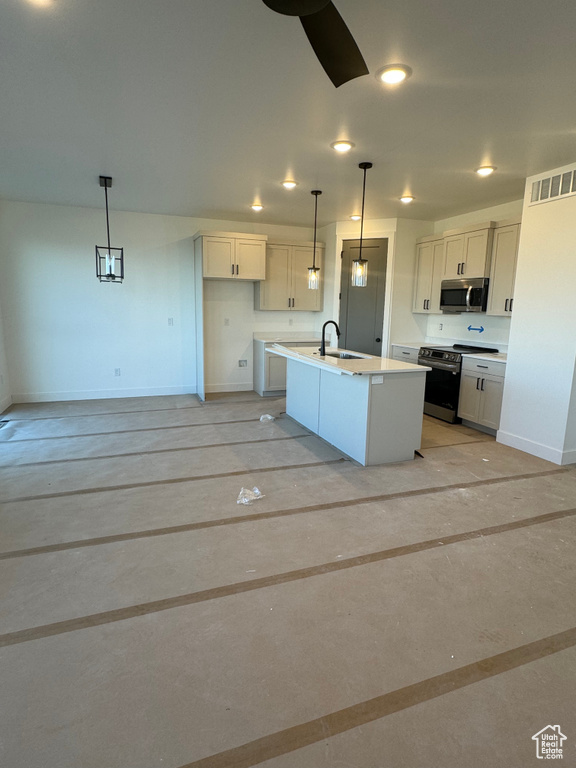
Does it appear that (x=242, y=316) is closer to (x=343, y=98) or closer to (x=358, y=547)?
(x=343, y=98)

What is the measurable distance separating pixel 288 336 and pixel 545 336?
3650mm

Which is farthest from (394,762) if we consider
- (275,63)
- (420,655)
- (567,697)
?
(275,63)

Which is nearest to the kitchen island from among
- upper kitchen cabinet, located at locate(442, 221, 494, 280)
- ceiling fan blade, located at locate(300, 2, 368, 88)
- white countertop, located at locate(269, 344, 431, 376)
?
white countertop, located at locate(269, 344, 431, 376)

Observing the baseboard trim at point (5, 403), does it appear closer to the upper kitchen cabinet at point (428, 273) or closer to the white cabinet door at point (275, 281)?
the white cabinet door at point (275, 281)

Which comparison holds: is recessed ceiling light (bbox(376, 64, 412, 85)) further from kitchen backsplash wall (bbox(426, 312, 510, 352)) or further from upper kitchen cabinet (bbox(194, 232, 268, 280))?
upper kitchen cabinet (bbox(194, 232, 268, 280))

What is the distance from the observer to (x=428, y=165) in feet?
12.3

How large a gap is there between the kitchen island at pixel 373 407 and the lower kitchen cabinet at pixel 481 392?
1248 millimetres

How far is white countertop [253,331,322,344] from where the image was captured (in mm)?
6508

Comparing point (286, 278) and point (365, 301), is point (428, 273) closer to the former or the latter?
point (365, 301)

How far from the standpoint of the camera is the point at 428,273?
5859mm

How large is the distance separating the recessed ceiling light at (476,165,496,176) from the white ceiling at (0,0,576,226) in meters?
0.09

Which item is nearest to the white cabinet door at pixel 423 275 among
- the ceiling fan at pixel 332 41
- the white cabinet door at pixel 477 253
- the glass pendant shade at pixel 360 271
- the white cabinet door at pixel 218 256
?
the white cabinet door at pixel 477 253

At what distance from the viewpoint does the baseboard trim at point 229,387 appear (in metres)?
6.79

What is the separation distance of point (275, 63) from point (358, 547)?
272cm
